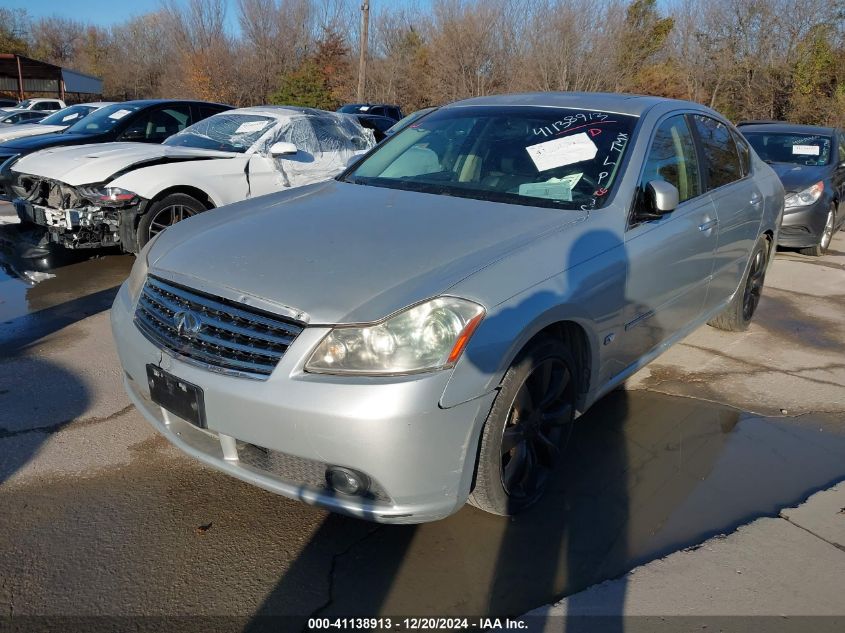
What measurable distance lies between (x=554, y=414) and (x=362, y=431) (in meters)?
1.08

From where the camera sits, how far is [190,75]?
126 ft

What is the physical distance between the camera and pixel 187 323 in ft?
8.70

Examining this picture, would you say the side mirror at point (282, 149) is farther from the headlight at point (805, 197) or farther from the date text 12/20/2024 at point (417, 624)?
the headlight at point (805, 197)

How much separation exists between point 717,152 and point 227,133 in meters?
5.09

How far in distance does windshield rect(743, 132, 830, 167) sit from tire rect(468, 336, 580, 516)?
26.0ft

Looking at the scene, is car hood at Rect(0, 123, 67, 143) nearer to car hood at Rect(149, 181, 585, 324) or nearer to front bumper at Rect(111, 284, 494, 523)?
car hood at Rect(149, 181, 585, 324)

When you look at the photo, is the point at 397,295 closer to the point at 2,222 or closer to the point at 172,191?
the point at 172,191

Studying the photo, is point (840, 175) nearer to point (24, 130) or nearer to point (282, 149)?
point (282, 149)

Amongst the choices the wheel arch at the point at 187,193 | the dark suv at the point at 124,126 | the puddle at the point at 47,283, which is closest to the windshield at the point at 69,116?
the dark suv at the point at 124,126

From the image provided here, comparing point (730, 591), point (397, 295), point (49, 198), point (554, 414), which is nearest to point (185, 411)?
point (397, 295)

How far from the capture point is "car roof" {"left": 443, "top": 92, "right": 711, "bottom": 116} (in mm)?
3854

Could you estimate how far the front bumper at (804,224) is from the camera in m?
8.50

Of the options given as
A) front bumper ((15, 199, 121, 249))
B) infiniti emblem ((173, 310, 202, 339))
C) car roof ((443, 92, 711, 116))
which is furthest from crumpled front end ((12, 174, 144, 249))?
infiniti emblem ((173, 310, 202, 339))

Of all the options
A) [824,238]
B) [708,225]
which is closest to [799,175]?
[824,238]
